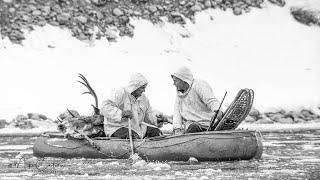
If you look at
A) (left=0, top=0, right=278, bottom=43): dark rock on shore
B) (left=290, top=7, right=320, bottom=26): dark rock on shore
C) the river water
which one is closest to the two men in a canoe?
the river water

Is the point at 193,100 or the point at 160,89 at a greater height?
the point at 160,89

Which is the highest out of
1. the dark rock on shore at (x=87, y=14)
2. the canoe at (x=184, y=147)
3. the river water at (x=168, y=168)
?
the dark rock on shore at (x=87, y=14)

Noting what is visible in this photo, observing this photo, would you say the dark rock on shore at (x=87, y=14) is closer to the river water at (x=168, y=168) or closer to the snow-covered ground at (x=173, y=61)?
the snow-covered ground at (x=173, y=61)

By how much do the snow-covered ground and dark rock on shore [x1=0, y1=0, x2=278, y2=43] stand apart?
30cm

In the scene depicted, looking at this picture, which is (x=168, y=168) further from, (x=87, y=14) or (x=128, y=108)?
(x=87, y=14)

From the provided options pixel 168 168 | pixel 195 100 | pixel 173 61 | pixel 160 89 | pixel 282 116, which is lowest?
pixel 168 168

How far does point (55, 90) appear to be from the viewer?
23.3m

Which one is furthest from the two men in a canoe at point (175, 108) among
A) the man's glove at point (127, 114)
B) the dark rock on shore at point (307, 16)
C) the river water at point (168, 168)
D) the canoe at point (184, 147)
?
the dark rock on shore at point (307, 16)

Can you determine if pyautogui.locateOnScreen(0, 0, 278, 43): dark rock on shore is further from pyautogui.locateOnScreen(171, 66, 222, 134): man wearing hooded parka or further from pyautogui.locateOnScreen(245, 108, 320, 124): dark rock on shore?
pyautogui.locateOnScreen(171, 66, 222, 134): man wearing hooded parka

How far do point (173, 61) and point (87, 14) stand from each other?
3.37 meters

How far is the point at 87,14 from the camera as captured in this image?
89.3 feet

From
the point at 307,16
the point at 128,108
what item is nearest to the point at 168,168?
the point at 128,108

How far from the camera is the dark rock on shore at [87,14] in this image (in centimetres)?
2630

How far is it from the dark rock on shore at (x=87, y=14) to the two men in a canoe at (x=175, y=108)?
13.6m
